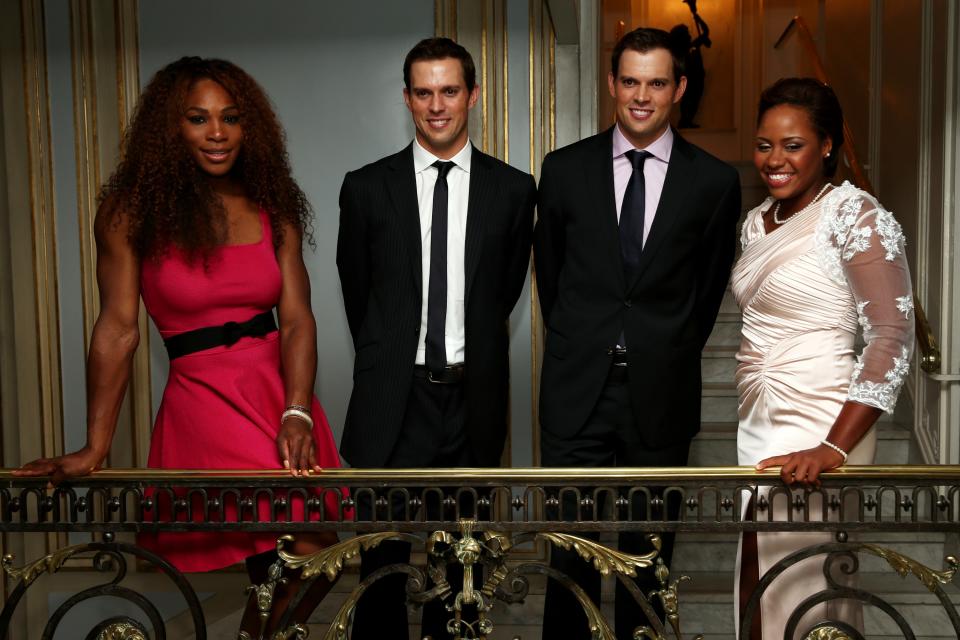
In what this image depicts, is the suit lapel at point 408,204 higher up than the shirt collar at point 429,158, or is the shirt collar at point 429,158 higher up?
the shirt collar at point 429,158

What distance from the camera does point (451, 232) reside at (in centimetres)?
274

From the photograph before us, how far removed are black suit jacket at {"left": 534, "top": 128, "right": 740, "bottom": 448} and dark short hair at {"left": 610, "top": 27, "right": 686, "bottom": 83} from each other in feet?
0.66

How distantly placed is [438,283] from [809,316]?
3.28 ft

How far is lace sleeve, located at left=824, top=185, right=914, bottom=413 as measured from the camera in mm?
2104

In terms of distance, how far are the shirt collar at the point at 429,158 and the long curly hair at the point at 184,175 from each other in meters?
0.42

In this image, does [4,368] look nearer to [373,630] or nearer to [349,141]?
[349,141]

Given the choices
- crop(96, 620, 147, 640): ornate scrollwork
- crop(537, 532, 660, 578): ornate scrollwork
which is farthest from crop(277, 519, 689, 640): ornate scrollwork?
crop(96, 620, 147, 640): ornate scrollwork

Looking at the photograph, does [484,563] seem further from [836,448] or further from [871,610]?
[871,610]

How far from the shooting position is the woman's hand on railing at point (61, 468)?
1954 mm

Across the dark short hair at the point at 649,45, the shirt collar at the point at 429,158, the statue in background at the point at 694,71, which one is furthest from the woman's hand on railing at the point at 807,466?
the statue in background at the point at 694,71

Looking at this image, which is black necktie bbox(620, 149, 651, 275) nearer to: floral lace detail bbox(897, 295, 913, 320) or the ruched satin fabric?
the ruched satin fabric

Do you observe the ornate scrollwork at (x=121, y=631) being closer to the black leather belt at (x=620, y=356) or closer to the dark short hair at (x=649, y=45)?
the black leather belt at (x=620, y=356)

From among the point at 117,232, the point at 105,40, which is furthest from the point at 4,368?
the point at 117,232

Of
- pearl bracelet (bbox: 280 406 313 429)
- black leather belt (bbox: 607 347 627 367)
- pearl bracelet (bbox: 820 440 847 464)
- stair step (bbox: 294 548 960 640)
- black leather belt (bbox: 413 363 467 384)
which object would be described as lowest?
stair step (bbox: 294 548 960 640)
